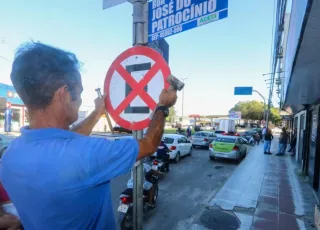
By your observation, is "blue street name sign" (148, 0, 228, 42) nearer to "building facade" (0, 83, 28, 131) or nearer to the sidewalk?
the sidewalk

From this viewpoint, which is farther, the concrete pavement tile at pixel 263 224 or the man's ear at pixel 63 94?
the concrete pavement tile at pixel 263 224

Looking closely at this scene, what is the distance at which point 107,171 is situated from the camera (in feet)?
3.51

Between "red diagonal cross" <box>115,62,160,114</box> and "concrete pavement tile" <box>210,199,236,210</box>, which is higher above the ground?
"red diagonal cross" <box>115,62,160,114</box>

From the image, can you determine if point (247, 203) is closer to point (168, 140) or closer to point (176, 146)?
point (176, 146)

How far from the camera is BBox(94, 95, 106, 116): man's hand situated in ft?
5.97

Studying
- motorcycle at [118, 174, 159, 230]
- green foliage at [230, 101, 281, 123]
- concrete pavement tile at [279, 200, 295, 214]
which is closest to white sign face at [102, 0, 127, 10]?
motorcycle at [118, 174, 159, 230]

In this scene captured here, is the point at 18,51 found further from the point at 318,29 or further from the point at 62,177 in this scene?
the point at 318,29

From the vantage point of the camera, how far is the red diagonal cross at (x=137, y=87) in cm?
167

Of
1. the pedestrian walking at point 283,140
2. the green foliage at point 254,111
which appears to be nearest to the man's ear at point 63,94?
the pedestrian walking at point 283,140

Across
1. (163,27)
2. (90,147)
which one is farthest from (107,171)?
(163,27)

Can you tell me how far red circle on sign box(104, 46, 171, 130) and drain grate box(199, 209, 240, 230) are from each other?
3.70 m

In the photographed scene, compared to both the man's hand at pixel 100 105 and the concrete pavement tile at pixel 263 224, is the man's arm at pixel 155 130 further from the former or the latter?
the concrete pavement tile at pixel 263 224

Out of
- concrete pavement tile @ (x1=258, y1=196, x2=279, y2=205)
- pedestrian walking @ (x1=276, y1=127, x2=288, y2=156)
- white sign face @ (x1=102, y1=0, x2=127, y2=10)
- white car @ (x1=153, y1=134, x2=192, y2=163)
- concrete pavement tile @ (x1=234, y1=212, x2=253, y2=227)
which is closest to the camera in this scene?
white sign face @ (x1=102, y1=0, x2=127, y2=10)

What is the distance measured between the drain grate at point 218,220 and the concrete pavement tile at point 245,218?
0.35 ft
